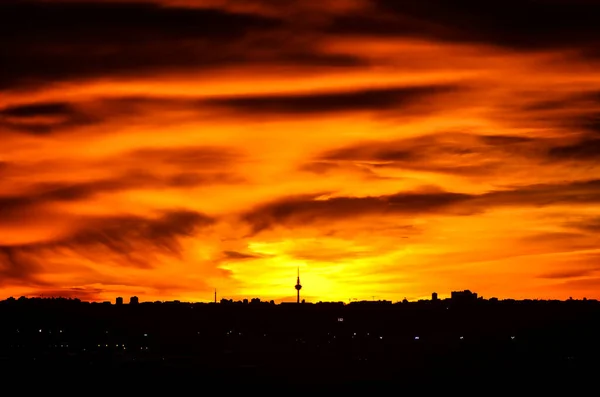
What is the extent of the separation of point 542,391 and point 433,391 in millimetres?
12880

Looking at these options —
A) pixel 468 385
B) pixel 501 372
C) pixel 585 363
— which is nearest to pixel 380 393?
pixel 468 385

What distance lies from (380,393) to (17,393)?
4187 cm

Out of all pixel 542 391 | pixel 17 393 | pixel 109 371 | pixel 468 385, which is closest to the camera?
pixel 17 393

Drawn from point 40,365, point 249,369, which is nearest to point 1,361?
point 40,365

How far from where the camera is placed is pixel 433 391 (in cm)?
13075

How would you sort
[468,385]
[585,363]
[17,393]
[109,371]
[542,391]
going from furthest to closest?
[585,363] → [109,371] → [468,385] → [542,391] → [17,393]

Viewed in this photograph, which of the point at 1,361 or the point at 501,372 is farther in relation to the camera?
the point at 1,361

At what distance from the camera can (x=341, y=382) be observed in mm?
146750

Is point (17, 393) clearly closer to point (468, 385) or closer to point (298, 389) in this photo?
point (298, 389)

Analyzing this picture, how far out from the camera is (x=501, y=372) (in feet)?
534

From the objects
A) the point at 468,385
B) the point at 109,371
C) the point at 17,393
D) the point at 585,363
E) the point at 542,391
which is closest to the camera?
the point at 17,393

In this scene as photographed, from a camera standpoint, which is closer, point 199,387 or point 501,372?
point 199,387

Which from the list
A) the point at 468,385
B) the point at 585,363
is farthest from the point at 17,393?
the point at 585,363

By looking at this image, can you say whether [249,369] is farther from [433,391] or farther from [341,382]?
[433,391]
